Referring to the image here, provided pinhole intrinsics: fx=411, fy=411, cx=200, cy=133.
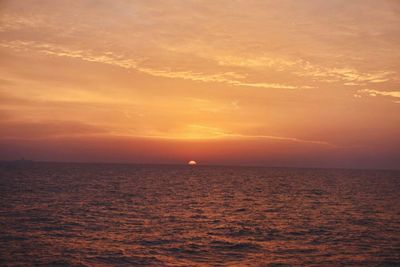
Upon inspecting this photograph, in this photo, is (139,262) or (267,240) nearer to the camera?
(139,262)

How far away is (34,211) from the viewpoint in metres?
48.5

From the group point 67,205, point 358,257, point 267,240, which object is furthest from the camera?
point 67,205

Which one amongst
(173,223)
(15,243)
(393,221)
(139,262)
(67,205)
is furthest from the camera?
(67,205)

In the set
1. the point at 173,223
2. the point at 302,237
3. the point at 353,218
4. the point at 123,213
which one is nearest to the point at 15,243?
the point at 173,223

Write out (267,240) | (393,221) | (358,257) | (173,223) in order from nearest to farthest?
(358,257) → (267,240) → (173,223) → (393,221)

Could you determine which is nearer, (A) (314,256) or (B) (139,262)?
(B) (139,262)

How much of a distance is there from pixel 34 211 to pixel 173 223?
18009 mm

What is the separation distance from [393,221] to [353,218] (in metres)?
4.21

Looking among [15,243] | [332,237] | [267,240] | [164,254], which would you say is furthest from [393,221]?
[15,243]

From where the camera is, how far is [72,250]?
96.0 ft

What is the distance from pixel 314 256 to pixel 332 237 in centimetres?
Result: 761

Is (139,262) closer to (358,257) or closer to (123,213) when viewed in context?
(358,257)

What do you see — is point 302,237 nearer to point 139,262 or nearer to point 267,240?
point 267,240

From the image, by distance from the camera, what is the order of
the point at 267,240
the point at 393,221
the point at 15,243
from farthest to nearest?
1. the point at 393,221
2. the point at 267,240
3. the point at 15,243
